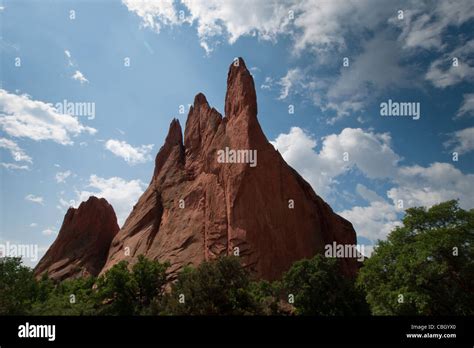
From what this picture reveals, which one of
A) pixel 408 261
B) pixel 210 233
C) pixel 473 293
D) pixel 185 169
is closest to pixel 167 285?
pixel 210 233

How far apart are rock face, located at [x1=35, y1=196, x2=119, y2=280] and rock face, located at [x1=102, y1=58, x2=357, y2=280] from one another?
4524 millimetres

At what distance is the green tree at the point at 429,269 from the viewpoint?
25.0 metres

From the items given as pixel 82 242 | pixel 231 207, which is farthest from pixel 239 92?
pixel 82 242

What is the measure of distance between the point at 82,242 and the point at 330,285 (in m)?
47.2

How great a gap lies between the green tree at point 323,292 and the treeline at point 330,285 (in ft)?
0.25

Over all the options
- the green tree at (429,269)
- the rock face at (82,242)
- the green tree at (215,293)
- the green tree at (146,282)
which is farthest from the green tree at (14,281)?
Answer: the green tree at (429,269)

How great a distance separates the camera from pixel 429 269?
25.1 meters

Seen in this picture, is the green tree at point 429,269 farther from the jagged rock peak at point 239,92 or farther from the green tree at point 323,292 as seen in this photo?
the jagged rock peak at point 239,92

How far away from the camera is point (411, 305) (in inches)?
1001

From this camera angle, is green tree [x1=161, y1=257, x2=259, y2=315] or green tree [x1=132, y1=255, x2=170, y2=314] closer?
green tree [x1=161, y1=257, x2=259, y2=315]

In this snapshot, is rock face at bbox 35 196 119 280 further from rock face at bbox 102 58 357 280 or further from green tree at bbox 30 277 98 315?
green tree at bbox 30 277 98 315

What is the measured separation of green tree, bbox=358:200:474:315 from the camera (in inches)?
984

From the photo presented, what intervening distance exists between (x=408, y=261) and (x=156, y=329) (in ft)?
63.7

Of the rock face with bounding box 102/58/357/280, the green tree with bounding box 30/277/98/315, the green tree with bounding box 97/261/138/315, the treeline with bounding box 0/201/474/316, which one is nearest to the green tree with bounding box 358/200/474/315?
the treeline with bounding box 0/201/474/316
